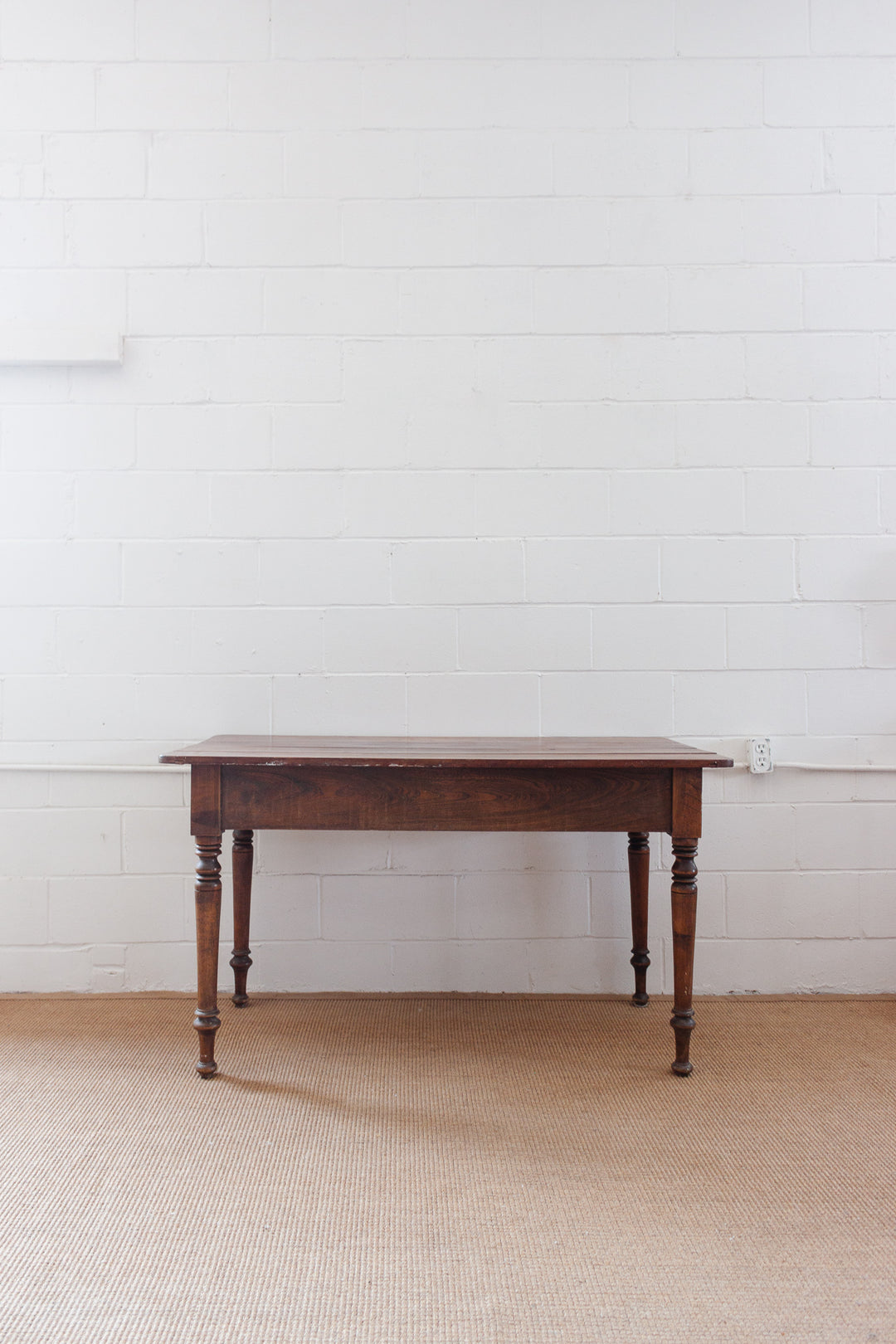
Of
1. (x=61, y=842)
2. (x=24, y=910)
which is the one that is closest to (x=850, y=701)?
(x=61, y=842)

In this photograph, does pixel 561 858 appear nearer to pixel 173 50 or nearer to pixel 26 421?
pixel 26 421

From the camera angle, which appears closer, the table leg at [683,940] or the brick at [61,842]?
the table leg at [683,940]

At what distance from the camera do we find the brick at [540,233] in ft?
8.22

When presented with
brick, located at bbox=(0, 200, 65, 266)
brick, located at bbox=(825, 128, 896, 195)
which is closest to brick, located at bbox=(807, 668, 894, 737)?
brick, located at bbox=(825, 128, 896, 195)

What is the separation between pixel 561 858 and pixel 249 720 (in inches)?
36.8

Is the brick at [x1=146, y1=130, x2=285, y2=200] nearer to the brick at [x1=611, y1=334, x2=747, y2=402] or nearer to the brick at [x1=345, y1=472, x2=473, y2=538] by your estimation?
the brick at [x1=345, y1=472, x2=473, y2=538]

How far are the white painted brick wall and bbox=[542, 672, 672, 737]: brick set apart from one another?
0.03 feet

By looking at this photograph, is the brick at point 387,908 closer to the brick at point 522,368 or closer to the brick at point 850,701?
the brick at point 850,701

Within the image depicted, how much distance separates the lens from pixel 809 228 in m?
2.52

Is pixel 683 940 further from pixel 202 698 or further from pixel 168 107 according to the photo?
pixel 168 107

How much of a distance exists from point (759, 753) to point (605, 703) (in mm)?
440

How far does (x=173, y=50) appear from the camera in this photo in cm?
250

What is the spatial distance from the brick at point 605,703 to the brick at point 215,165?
1.56 m

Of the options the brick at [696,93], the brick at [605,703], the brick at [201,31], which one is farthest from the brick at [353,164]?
the brick at [605,703]
